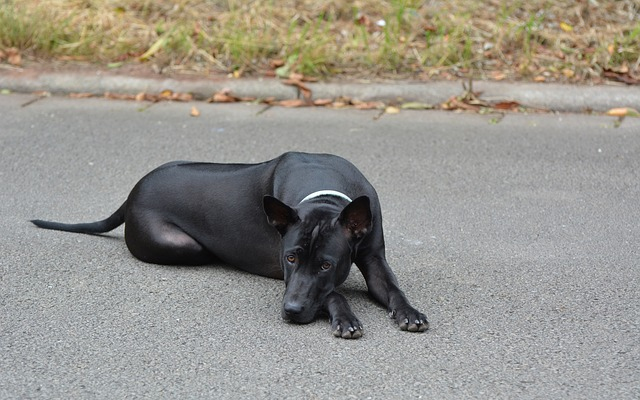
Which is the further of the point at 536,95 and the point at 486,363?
the point at 536,95

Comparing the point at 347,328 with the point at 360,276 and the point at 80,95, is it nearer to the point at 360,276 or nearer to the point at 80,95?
the point at 360,276

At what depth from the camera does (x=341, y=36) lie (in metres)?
9.22

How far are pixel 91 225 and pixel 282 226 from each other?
5.38 feet

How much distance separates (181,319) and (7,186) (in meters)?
2.52

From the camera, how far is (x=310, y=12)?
9477 mm

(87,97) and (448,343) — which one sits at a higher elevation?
(448,343)

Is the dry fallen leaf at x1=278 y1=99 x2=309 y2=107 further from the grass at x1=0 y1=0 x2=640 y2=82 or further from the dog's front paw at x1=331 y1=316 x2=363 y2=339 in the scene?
the dog's front paw at x1=331 y1=316 x2=363 y2=339

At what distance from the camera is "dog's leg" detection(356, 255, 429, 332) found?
4.50 metres

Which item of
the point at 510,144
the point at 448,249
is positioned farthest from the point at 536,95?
the point at 448,249

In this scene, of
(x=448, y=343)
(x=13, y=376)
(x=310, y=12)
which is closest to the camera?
(x=13, y=376)

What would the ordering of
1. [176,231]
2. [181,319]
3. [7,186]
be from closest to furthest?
[181,319] < [176,231] < [7,186]

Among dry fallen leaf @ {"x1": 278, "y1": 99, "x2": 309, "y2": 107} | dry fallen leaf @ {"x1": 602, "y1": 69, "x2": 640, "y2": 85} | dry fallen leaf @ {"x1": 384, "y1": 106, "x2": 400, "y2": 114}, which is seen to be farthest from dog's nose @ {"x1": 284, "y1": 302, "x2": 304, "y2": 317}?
dry fallen leaf @ {"x1": 602, "y1": 69, "x2": 640, "y2": 85}

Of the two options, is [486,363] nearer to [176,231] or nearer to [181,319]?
[181,319]

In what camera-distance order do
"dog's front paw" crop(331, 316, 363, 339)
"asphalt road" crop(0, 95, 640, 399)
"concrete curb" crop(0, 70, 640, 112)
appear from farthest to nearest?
"concrete curb" crop(0, 70, 640, 112) → "dog's front paw" crop(331, 316, 363, 339) → "asphalt road" crop(0, 95, 640, 399)
